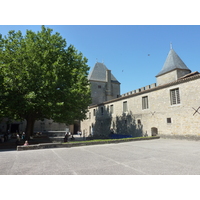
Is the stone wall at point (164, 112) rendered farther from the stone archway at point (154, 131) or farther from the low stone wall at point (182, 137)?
the low stone wall at point (182, 137)

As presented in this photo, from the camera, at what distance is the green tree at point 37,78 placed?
13.7m

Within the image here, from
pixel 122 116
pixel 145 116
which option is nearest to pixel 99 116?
pixel 122 116

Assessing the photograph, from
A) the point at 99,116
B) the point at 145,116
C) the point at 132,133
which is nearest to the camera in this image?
the point at 145,116

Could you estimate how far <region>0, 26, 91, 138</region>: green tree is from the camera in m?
13.7

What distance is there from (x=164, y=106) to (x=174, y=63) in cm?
1508

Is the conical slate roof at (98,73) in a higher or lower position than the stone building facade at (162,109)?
higher

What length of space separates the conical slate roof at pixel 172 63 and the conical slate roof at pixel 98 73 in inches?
634

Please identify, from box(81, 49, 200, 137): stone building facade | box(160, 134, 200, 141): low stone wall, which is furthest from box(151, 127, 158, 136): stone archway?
box(160, 134, 200, 141): low stone wall

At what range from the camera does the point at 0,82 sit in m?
13.3

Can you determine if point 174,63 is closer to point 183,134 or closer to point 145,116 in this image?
point 145,116

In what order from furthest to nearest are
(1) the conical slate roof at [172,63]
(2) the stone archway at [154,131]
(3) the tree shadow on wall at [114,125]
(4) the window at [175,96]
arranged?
(1) the conical slate roof at [172,63]
(3) the tree shadow on wall at [114,125]
(2) the stone archway at [154,131]
(4) the window at [175,96]

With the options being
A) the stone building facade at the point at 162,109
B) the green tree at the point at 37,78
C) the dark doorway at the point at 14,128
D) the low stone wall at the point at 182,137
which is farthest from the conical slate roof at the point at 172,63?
the dark doorway at the point at 14,128

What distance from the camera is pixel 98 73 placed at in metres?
42.8
